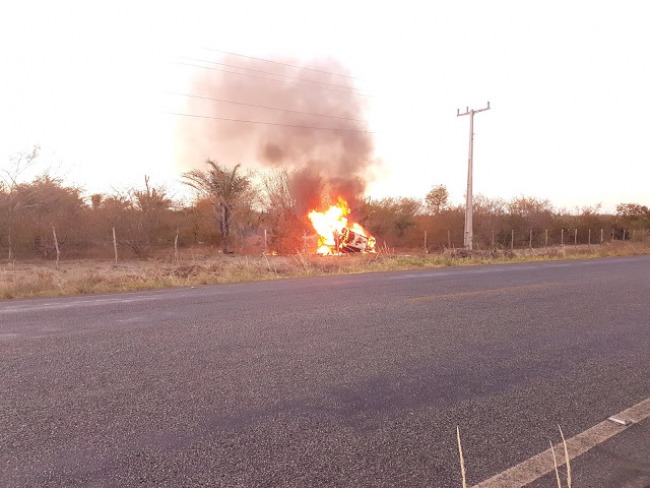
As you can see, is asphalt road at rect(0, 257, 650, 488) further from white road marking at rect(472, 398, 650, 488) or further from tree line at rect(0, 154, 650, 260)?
tree line at rect(0, 154, 650, 260)

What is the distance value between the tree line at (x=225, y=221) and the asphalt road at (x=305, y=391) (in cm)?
1698

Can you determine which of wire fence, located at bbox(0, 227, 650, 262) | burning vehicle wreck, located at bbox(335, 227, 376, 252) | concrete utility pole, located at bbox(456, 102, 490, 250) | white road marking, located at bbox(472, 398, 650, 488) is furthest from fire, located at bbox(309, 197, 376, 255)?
white road marking, located at bbox(472, 398, 650, 488)

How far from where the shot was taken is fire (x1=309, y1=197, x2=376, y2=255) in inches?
1145

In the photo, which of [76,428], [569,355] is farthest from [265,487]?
[569,355]

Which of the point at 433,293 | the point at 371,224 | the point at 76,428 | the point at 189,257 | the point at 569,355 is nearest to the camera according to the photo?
the point at 76,428

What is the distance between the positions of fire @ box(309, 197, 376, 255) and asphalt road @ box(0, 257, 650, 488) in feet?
69.6

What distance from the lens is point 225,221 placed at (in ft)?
108

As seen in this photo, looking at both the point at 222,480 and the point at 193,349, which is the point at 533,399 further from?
the point at 193,349

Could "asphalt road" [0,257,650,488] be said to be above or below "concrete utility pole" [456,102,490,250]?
below

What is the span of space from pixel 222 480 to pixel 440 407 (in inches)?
69.4

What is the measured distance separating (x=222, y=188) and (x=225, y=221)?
228 centimetres

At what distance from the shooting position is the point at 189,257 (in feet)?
91.2

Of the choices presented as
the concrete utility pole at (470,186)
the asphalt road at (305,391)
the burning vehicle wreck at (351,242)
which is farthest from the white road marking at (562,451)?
the burning vehicle wreck at (351,242)

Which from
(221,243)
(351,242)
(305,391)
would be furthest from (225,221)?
(305,391)
